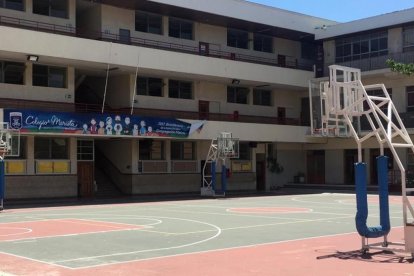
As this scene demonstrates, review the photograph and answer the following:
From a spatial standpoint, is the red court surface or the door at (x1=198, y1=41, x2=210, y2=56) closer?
the red court surface

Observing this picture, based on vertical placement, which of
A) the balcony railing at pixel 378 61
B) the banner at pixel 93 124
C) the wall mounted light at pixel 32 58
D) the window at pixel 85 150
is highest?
the balcony railing at pixel 378 61

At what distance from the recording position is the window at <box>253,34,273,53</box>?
49.5 metres

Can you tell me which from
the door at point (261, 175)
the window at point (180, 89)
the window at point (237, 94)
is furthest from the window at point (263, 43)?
the door at point (261, 175)

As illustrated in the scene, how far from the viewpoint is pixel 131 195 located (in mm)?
39531

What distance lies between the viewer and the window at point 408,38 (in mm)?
44688

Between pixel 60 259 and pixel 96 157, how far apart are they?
30.8 meters

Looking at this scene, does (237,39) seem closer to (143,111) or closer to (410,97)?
(143,111)

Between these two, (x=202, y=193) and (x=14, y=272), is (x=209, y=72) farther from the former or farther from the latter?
(x=14, y=272)

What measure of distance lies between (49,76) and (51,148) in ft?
14.6

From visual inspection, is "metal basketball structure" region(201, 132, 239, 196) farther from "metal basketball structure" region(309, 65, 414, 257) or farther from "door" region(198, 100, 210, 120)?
"metal basketball structure" region(309, 65, 414, 257)

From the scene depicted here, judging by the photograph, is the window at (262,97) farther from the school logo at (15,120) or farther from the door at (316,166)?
the school logo at (15,120)

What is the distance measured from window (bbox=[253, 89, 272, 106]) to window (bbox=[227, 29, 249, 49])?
3.85 m

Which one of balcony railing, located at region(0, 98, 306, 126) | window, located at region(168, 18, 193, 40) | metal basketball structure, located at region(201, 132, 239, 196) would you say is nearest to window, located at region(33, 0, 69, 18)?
balcony railing, located at region(0, 98, 306, 126)

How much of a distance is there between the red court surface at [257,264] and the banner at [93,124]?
19.1 metres
